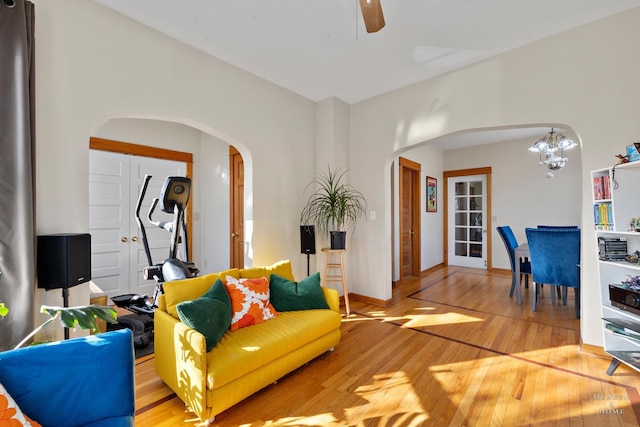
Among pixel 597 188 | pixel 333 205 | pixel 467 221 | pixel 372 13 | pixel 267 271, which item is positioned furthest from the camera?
pixel 467 221

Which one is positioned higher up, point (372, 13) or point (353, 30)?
point (353, 30)

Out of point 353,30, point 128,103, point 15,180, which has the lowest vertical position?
point 15,180

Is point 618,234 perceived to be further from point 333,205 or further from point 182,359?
point 182,359

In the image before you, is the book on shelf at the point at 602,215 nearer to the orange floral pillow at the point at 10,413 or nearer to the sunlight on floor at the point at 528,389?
the sunlight on floor at the point at 528,389

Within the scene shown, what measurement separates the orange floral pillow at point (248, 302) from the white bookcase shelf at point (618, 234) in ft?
8.74

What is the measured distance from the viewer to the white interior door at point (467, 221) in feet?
20.9

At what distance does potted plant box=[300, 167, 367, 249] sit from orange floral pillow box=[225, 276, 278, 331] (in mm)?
1367

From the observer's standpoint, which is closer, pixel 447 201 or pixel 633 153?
pixel 633 153

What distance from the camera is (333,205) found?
3.80 m

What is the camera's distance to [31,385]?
3.83 feet

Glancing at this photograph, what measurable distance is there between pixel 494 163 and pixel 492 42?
12.9 ft

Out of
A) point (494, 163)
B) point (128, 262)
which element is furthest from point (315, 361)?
point (494, 163)

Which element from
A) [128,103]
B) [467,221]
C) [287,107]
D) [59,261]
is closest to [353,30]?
[287,107]

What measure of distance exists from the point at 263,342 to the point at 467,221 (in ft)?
19.4
